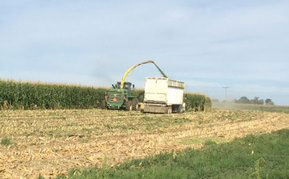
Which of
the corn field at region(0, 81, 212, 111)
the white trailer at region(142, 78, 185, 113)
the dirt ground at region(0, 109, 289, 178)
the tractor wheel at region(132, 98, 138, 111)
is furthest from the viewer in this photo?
the tractor wheel at region(132, 98, 138, 111)

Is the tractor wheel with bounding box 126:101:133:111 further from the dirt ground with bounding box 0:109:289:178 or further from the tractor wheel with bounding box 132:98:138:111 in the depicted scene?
the dirt ground with bounding box 0:109:289:178

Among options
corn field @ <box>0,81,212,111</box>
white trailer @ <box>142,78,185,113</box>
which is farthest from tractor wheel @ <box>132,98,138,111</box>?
corn field @ <box>0,81,212,111</box>

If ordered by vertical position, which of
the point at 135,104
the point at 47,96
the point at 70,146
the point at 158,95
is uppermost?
the point at 158,95

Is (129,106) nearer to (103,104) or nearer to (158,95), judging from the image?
(158,95)

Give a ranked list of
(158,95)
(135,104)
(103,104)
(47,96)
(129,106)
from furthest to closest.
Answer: (103,104) < (135,104) < (129,106) < (158,95) < (47,96)

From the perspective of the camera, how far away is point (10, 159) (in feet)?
34.2

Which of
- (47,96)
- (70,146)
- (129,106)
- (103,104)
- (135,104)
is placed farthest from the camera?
(103,104)

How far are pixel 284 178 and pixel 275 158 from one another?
3.02m

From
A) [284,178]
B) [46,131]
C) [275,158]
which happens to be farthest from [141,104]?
[284,178]

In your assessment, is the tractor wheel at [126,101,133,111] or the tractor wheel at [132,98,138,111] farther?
the tractor wheel at [132,98,138,111]

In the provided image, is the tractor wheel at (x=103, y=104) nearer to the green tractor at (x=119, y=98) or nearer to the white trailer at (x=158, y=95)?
the green tractor at (x=119, y=98)

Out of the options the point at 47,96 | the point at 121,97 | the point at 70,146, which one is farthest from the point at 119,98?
the point at 70,146

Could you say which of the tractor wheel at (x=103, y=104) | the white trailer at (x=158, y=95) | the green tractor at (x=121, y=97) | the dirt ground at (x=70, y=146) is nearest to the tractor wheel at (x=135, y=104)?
the green tractor at (x=121, y=97)

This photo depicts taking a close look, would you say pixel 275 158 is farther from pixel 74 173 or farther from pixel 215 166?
pixel 74 173
